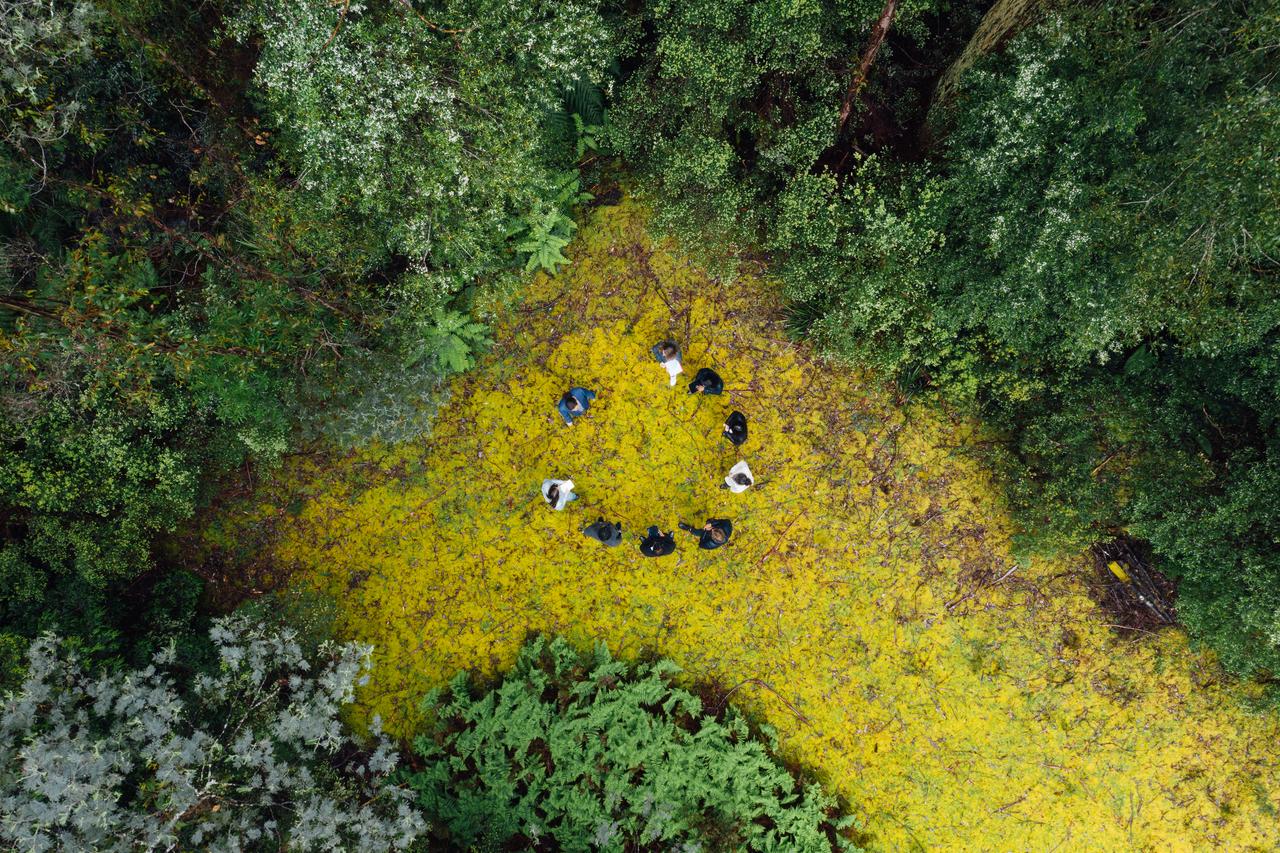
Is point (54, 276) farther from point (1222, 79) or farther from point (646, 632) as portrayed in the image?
point (1222, 79)

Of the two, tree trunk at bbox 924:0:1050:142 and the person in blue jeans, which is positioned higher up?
tree trunk at bbox 924:0:1050:142

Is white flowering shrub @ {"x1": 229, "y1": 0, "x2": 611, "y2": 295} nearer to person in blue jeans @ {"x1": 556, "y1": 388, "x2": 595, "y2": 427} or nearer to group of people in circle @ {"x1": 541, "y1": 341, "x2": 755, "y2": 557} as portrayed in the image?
person in blue jeans @ {"x1": 556, "y1": 388, "x2": 595, "y2": 427}

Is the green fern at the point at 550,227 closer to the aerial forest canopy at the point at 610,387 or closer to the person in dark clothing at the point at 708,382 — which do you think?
the aerial forest canopy at the point at 610,387

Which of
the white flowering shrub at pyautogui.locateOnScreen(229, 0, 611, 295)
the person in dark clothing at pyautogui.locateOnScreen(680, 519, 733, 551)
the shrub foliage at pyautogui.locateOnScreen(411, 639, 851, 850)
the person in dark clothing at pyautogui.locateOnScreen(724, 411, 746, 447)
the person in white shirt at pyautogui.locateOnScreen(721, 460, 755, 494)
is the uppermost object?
the white flowering shrub at pyautogui.locateOnScreen(229, 0, 611, 295)

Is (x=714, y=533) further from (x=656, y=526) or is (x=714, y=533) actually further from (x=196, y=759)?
(x=196, y=759)

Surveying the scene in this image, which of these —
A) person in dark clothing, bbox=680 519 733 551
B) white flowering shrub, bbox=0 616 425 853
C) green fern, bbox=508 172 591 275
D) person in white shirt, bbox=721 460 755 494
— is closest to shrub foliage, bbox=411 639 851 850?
white flowering shrub, bbox=0 616 425 853

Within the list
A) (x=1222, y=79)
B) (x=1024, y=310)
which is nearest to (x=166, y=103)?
(x=1024, y=310)
